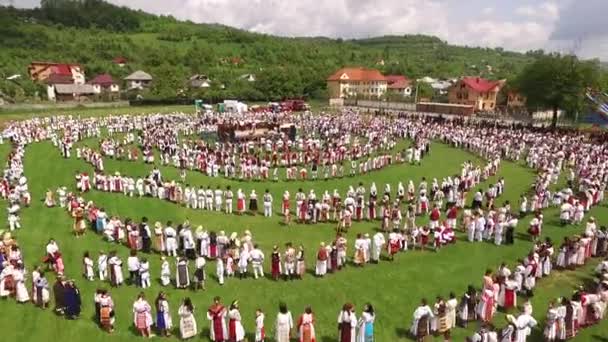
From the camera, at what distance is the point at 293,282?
48.1 ft

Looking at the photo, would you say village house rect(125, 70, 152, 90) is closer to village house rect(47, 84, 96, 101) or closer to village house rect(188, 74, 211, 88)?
village house rect(188, 74, 211, 88)

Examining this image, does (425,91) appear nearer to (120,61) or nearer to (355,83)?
(355,83)

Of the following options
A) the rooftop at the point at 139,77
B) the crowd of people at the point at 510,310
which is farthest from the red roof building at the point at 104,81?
the crowd of people at the point at 510,310

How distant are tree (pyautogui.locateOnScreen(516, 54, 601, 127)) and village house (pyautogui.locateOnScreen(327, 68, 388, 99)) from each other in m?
47.2

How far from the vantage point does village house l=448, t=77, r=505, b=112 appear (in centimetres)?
8256

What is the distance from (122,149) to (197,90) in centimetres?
4559

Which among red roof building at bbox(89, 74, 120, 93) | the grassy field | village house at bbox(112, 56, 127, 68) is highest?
village house at bbox(112, 56, 127, 68)

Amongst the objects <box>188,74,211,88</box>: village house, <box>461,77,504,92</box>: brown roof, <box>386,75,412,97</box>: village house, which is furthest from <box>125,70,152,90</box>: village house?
<box>461,77,504,92</box>: brown roof

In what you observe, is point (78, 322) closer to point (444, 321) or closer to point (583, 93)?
point (444, 321)

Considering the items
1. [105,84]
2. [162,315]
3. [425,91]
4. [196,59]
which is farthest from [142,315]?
[196,59]

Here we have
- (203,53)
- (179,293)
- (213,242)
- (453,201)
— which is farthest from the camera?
(203,53)

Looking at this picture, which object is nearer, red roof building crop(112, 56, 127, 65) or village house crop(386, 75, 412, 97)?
red roof building crop(112, 56, 127, 65)

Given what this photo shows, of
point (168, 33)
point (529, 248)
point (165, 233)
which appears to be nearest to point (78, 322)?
point (165, 233)

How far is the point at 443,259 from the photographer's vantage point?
1650 centimetres
